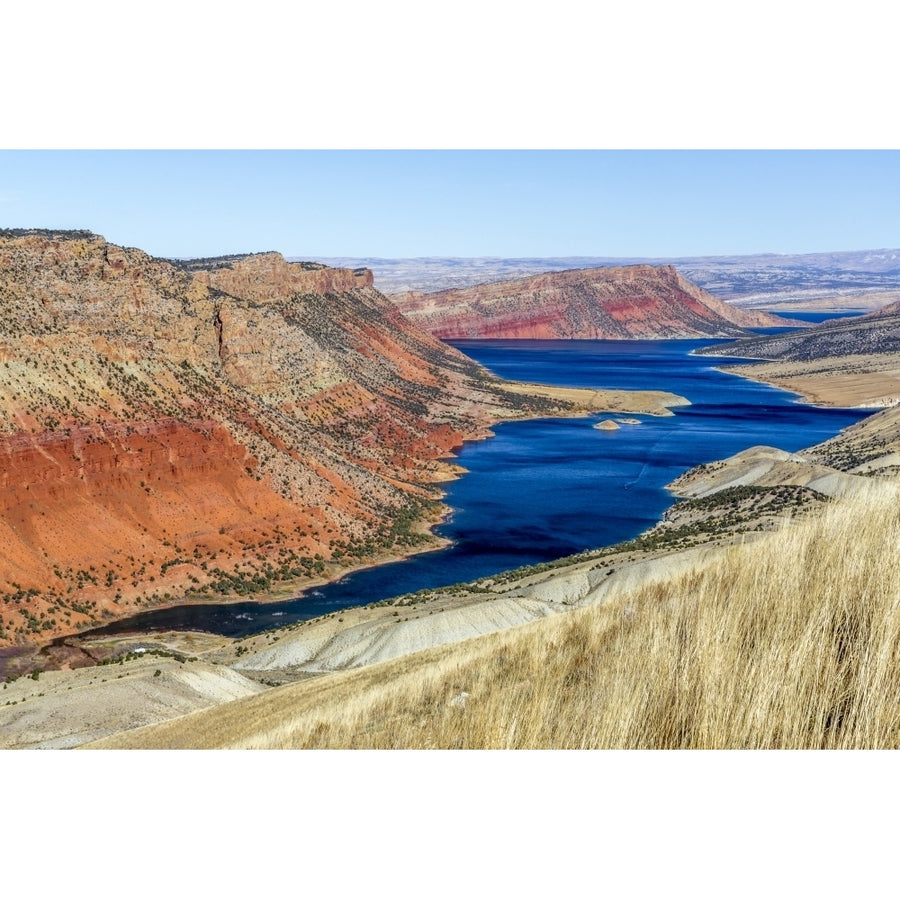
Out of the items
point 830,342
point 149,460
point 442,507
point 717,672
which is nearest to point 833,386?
point 830,342

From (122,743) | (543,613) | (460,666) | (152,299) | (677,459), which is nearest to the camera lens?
(460,666)

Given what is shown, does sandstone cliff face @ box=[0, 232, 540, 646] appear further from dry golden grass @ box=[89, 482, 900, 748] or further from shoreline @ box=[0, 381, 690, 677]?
dry golden grass @ box=[89, 482, 900, 748]

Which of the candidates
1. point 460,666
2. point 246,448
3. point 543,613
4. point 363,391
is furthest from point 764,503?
point 363,391

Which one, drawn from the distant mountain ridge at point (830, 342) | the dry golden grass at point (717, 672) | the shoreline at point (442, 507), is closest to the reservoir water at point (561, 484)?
the shoreline at point (442, 507)

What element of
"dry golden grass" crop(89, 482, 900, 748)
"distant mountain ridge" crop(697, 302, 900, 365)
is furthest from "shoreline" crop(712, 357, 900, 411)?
"dry golden grass" crop(89, 482, 900, 748)

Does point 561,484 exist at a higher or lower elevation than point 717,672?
lower

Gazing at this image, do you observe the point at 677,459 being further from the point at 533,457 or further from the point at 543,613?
the point at 543,613

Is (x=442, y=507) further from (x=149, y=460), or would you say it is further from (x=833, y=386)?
(x=833, y=386)
